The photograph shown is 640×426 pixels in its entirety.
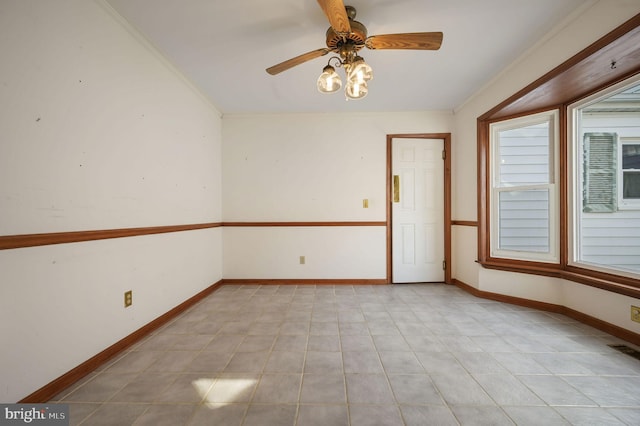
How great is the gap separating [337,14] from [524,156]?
106 inches

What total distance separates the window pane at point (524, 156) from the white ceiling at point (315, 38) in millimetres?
732

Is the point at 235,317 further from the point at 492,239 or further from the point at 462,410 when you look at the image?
the point at 492,239

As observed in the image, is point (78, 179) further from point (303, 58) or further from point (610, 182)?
point (610, 182)

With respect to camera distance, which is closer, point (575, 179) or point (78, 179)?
point (78, 179)

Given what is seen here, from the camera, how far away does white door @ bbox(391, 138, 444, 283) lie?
3703 mm

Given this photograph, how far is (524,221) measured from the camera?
2.90 metres

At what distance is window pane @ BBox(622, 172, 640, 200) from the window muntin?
1.68 feet

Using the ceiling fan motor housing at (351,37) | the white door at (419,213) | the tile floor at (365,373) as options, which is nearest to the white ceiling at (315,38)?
the ceiling fan motor housing at (351,37)

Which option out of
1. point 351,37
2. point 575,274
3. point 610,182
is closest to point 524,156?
point 610,182

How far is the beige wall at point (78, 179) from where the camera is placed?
126cm

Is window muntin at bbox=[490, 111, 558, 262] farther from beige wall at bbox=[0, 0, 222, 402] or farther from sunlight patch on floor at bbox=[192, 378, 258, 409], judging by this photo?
beige wall at bbox=[0, 0, 222, 402]

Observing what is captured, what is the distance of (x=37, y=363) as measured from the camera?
4.37 feet

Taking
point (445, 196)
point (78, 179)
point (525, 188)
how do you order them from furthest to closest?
point (445, 196) → point (525, 188) → point (78, 179)

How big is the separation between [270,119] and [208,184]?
1295mm
